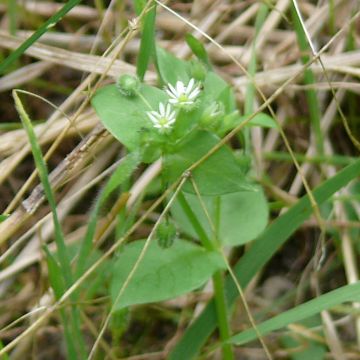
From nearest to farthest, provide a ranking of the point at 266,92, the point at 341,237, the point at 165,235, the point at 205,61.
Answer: the point at 165,235 < the point at 205,61 < the point at 341,237 < the point at 266,92

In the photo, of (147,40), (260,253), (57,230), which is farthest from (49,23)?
(260,253)

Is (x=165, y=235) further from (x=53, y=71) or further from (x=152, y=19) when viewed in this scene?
(x=53, y=71)

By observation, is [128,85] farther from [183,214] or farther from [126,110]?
[183,214]

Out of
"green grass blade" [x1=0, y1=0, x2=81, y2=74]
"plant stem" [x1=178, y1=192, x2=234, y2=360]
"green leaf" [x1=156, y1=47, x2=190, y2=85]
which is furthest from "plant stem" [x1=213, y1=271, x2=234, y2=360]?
"green grass blade" [x1=0, y1=0, x2=81, y2=74]

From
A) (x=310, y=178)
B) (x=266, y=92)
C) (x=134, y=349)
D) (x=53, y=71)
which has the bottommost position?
(x=134, y=349)

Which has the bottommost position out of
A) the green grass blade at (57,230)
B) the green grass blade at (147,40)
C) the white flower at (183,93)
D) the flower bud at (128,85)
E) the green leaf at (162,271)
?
the green leaf at (162,271)

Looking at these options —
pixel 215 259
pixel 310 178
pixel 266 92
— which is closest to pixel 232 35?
pixel 266 92

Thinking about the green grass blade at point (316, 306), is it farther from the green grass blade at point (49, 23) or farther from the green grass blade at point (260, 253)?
the green grass blade at point (49, 23)

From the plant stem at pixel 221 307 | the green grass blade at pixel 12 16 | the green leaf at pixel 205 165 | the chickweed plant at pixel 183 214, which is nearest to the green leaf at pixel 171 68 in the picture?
the chickweed plant at pixel 183 214
